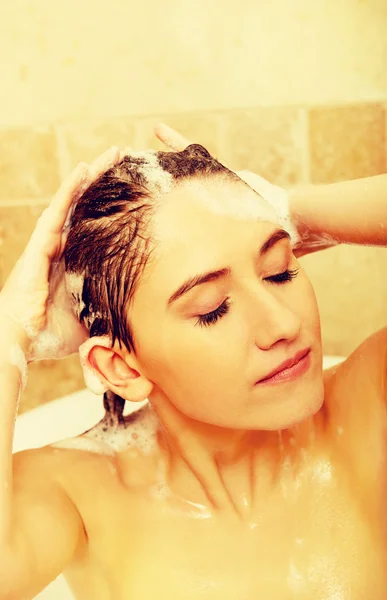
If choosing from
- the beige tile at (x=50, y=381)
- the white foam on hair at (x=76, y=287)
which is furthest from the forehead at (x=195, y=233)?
the beige tile at (x=50, y=381)

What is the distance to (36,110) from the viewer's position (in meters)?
1.68

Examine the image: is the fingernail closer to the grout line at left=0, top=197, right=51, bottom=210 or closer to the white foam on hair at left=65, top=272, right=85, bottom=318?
the white foam on hair at left=65, top=272, right=85, bottom=318

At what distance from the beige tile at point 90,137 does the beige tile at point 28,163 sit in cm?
3

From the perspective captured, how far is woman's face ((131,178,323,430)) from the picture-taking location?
81 centimetres

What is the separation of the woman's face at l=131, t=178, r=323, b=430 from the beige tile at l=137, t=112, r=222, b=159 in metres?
0.91

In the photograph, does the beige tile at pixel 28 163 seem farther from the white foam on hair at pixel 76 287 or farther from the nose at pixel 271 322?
the nose at pixel 271 322

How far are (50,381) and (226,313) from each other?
121cm

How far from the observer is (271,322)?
80 cm

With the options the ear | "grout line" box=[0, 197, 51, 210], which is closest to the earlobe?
the ear

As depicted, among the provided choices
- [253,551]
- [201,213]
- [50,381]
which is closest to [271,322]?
[201,213]

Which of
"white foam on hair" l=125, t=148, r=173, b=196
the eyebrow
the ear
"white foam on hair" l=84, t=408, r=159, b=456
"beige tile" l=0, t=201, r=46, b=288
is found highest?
"white foam on hair" l=125, t=148, r=173, b=196

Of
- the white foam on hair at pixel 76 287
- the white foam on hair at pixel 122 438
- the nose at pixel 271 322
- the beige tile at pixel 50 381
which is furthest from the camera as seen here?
the beige tile at pixel 50 381

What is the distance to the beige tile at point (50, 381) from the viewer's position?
1900mm

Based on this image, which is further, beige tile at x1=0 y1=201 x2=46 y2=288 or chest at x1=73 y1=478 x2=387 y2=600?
beige tile at x1=0 y1=201 x2=46 y2=288
